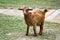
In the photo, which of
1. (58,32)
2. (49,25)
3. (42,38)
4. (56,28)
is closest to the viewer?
(42,38)

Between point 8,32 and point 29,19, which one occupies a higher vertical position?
point 29,19

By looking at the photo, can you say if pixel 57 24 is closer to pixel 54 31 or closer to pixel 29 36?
pixel 54 31

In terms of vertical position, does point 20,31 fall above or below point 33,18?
below

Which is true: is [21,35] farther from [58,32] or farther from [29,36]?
[58,32]

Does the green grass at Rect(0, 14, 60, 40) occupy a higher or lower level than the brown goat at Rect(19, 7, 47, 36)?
lower

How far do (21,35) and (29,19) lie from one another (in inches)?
28.8

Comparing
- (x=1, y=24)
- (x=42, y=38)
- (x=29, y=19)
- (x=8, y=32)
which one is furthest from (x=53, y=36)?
(x=1, y=24)

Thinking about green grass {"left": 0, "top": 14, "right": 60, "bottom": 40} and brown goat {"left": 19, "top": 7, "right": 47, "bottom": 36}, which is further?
green grass {"left": 0, "top": 14, "right": 60, "bottom": 40}

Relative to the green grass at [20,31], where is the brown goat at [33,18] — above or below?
above

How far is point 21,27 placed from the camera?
31.1 feet

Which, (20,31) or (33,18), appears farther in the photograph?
(20,31)

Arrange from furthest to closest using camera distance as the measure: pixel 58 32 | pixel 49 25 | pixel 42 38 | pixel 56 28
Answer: pixel 49 25
pixel 56 28
pixel 58 32
pixel 42 38

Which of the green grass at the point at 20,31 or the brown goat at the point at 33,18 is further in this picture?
the green grass at the point at 20,31

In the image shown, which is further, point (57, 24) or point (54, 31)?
point (57, 24)
